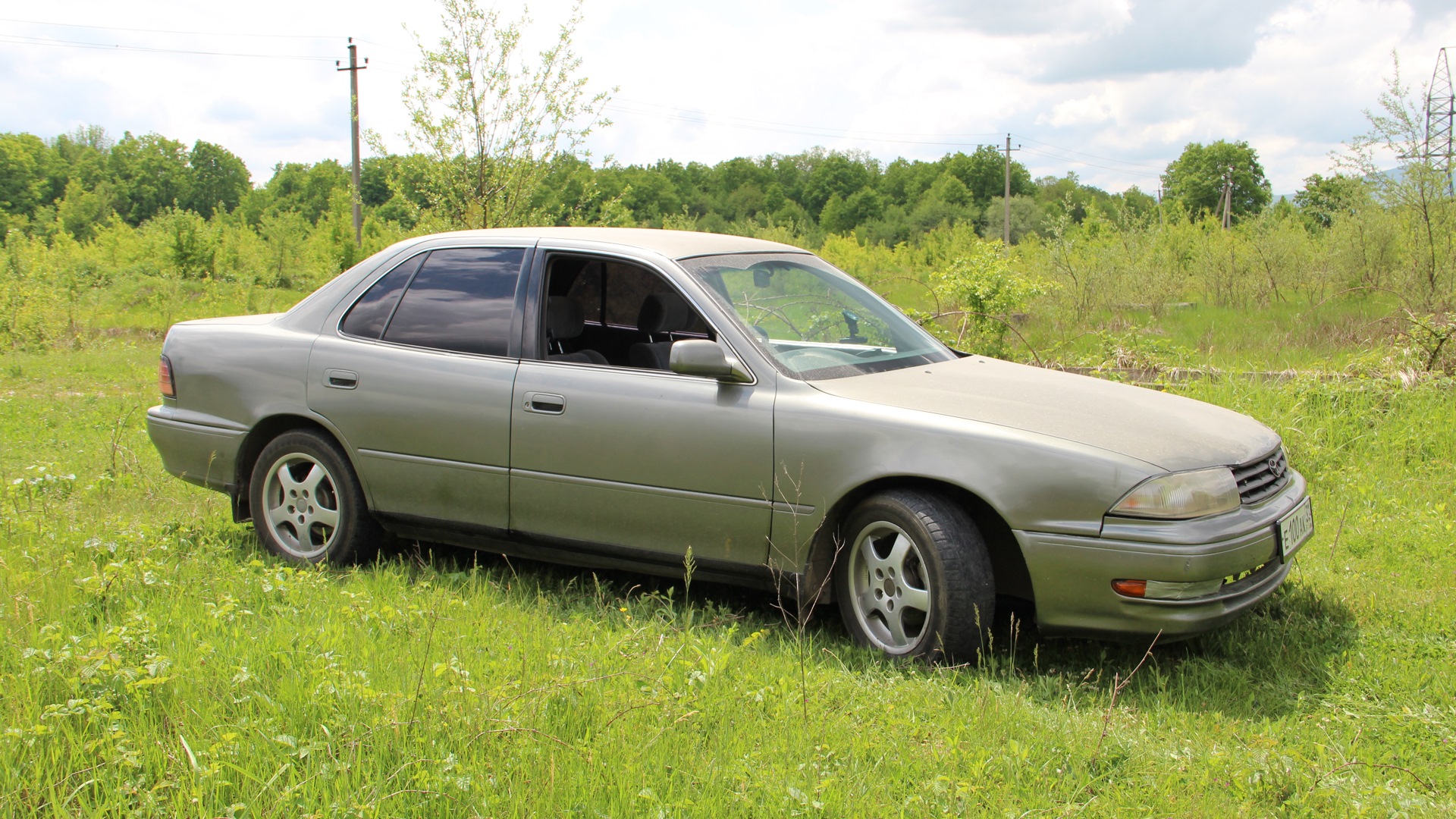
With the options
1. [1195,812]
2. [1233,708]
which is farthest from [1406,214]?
[1195,812]

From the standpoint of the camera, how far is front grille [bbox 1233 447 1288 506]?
3707mm

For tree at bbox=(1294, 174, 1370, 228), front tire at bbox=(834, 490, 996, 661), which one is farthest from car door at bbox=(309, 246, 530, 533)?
tree at bbox=(1294, 174, 1370, 228)

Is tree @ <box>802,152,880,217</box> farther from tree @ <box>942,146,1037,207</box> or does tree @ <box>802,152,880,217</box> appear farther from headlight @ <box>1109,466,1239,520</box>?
headlight @ <box>1109,466,1239,520</box>

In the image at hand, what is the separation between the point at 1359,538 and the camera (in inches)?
211

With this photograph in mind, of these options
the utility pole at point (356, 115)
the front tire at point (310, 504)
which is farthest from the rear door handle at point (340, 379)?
the utility pole at point (356, 115)

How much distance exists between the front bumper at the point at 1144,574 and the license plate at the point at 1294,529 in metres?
0.15

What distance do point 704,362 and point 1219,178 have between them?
8716 cm

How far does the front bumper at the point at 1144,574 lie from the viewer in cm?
339

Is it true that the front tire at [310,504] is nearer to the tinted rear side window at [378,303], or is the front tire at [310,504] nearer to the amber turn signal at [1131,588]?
the tinted rear side window at [378,303]

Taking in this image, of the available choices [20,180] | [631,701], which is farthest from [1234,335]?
[20,180]

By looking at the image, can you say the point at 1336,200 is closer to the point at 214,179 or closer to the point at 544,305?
the point at 544,305

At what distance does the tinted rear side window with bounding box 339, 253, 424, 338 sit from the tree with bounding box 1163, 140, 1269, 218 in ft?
273

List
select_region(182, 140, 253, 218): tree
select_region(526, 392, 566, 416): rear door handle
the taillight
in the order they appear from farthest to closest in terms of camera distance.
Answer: select_region(182, 140, 253, 218): tree, the taillight, select_region(526, 392, 566, 416): rear door handle

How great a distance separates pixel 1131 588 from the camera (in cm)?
343
